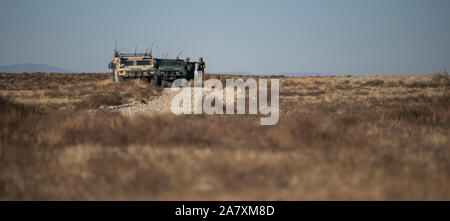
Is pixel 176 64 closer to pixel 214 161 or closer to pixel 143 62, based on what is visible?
pixel 143 62

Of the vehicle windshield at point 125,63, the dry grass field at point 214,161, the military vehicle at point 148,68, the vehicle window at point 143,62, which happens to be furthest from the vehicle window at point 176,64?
the dry grass field at point 214,161

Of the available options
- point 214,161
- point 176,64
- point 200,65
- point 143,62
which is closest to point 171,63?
point 176,64

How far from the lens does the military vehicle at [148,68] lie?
20.1 metres

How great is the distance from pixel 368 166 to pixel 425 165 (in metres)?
0.76

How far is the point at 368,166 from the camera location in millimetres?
3189

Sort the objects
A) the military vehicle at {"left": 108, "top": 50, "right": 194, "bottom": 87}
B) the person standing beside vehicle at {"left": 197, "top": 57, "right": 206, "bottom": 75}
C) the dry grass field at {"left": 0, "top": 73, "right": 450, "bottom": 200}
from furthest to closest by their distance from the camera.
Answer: the person standing beside vehicle at {"left": 197, "top": 57, "right": 206, "bottom": 75} < the military vehicle at {"left": 108, "top": 50, "right": 194, "bottom": 87} < the dry grass field at {"left": 0, "top": 73, "right": 450, "bottom": 200}

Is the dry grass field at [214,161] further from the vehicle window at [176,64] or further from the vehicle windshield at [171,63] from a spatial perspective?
the vehicle window at [176,64]

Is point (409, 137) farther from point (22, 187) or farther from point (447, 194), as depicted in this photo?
point (22, 187)

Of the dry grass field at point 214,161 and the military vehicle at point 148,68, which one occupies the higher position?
the military vehicle at point 148,68

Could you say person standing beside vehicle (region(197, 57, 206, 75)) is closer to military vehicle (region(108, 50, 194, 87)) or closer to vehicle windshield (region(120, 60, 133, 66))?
military vehicle (region(108, 50, 194, 87))

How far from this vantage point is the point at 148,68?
20078 millimetres

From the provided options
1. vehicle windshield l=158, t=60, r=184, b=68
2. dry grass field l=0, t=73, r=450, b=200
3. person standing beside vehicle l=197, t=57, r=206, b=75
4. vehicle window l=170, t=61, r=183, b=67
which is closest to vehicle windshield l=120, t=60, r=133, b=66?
vehicle windshield l=158, t=60, r=184, b=68

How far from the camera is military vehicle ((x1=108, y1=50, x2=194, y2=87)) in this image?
20078 millimetres
